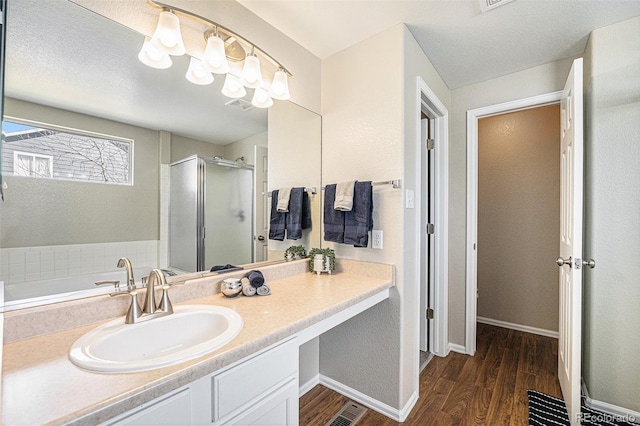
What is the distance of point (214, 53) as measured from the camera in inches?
55.0

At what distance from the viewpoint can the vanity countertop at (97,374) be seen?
1.98 ft

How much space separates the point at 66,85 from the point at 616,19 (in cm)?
285

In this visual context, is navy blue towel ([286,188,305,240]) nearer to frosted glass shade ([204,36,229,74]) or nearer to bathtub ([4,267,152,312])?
frosted glass shade ([204,36,229,74])

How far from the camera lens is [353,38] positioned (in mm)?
1871

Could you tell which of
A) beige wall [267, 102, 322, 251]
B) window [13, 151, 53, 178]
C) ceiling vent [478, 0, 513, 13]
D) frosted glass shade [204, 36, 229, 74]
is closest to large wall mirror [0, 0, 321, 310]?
window [13, 151, 53, 178]

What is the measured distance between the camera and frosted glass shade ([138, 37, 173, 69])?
1230 millimetres

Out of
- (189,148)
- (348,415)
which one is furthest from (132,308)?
(348,415)

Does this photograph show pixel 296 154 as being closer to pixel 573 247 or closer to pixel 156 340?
pixel 156 340

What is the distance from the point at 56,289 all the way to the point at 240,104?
1207 mm

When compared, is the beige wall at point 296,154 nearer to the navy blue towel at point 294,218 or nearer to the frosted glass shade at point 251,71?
the navy blue towel at point 294,218

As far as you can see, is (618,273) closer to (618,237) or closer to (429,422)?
Answer: (618,237)

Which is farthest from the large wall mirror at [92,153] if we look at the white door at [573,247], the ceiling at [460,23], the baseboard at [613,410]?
the baseboard at [613,410]

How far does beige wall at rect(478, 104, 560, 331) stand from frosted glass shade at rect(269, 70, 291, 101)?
2.42m

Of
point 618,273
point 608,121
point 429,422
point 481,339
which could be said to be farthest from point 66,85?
point 481,339
